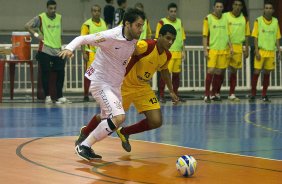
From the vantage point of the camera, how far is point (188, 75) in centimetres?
2292

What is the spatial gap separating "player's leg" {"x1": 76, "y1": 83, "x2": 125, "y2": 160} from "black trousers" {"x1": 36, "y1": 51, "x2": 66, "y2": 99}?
376 inches

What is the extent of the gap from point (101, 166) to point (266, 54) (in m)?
11.9

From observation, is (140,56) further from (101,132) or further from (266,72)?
(266,72)

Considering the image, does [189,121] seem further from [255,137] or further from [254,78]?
[254,78]

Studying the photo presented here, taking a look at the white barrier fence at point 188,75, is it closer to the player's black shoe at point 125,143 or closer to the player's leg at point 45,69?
the player's leg at point 45,69

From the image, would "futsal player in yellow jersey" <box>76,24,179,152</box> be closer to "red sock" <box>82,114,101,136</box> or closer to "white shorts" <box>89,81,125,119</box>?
"red sock" <box>82,114,101,136</box>

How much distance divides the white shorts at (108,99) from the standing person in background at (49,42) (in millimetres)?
9307

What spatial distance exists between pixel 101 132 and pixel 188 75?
14.0 metres

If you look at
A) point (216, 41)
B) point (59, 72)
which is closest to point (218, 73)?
point (216, 41)

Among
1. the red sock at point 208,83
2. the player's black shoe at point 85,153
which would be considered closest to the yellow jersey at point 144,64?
the player's black shoe at point 85,153

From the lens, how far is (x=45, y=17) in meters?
18.6

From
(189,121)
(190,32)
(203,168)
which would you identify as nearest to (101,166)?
(203,168)

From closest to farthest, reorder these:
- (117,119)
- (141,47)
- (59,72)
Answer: (117,119)
(141,47)
(59,72)

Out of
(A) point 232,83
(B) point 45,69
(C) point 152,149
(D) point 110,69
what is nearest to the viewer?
(D) point 110,69
